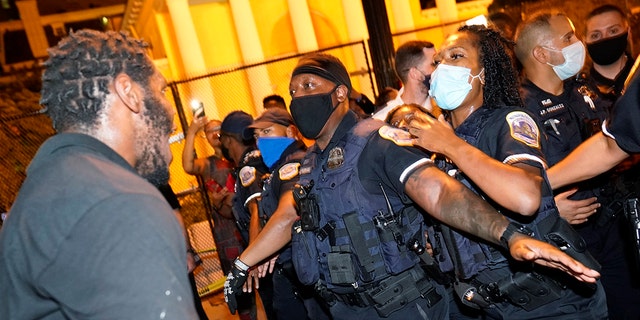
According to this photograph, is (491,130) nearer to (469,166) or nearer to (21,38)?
(469,166)

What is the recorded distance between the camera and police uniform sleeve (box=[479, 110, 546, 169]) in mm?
2471

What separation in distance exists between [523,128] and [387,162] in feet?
2.25

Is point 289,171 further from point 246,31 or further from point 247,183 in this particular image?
point 246,31

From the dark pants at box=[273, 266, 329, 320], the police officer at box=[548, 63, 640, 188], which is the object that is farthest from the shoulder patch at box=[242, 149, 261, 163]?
the police officer at box=[548, 63, 640, 188]

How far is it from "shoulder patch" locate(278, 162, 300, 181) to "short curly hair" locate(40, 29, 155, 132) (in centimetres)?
210

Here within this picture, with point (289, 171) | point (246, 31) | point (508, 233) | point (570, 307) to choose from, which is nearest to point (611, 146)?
point (570, 307)

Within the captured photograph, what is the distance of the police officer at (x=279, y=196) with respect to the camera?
4.16 meters

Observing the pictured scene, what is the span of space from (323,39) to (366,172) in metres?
17.3

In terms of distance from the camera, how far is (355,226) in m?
2.93

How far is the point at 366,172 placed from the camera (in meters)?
2.94

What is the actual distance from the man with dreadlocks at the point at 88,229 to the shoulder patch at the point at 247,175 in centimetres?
321

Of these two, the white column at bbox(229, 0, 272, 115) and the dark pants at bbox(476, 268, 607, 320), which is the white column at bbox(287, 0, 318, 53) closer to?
the white column at bbox(229, 0, 272, 115)

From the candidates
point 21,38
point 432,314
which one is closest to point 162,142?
point 432,314

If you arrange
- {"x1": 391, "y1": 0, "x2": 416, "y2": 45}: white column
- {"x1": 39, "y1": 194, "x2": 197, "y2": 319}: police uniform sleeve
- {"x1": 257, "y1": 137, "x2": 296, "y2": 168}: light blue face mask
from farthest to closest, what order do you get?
{"x1": 391, "y1": 0, "x2": 416, "y2": 45}: white column
{"x1": 257, "y1": 137, "x2": 296, "y2": 168}: light blue face mask
{"x1": 39, "y1": 194, "x2": 197, "y2": 319}: police uniform sleeve
